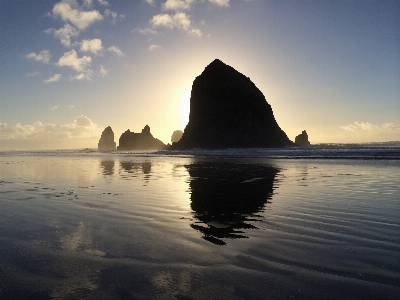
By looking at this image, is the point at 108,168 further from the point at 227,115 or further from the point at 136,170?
the point at 227,115

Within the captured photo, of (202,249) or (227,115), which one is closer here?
(202,249)

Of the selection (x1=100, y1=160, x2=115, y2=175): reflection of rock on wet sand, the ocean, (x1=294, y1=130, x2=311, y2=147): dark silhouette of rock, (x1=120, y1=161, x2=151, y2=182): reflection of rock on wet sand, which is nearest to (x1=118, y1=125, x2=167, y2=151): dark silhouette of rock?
(x1=294, y1=130, x2=311, y2=147): dark silhouette of rock

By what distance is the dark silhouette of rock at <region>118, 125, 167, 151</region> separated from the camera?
15950cm

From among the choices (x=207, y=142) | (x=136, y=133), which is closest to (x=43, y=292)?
(x=207, y=142)

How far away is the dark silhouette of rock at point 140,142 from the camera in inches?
6280

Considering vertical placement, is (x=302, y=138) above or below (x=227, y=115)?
below

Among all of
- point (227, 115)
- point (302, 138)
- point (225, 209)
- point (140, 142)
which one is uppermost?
point (227, 115)

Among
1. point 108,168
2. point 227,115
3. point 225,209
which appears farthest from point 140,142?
point 225,209

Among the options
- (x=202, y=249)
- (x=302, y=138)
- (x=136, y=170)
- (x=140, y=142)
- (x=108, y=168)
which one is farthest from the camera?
(x=140, y=142)

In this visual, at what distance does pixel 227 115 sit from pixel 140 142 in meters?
84.3

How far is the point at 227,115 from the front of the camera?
90.5 m

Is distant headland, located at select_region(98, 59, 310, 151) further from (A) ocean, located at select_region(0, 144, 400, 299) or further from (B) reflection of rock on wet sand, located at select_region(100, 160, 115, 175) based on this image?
(A) ocean, located at select_region(0, 144, 400, 299)

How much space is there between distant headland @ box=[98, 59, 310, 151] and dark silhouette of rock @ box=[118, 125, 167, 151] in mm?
66848

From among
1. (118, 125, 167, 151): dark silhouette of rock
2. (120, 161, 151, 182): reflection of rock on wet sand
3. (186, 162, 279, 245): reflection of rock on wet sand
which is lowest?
(186, 162, 279, 245): reflection of rock on wet sand
